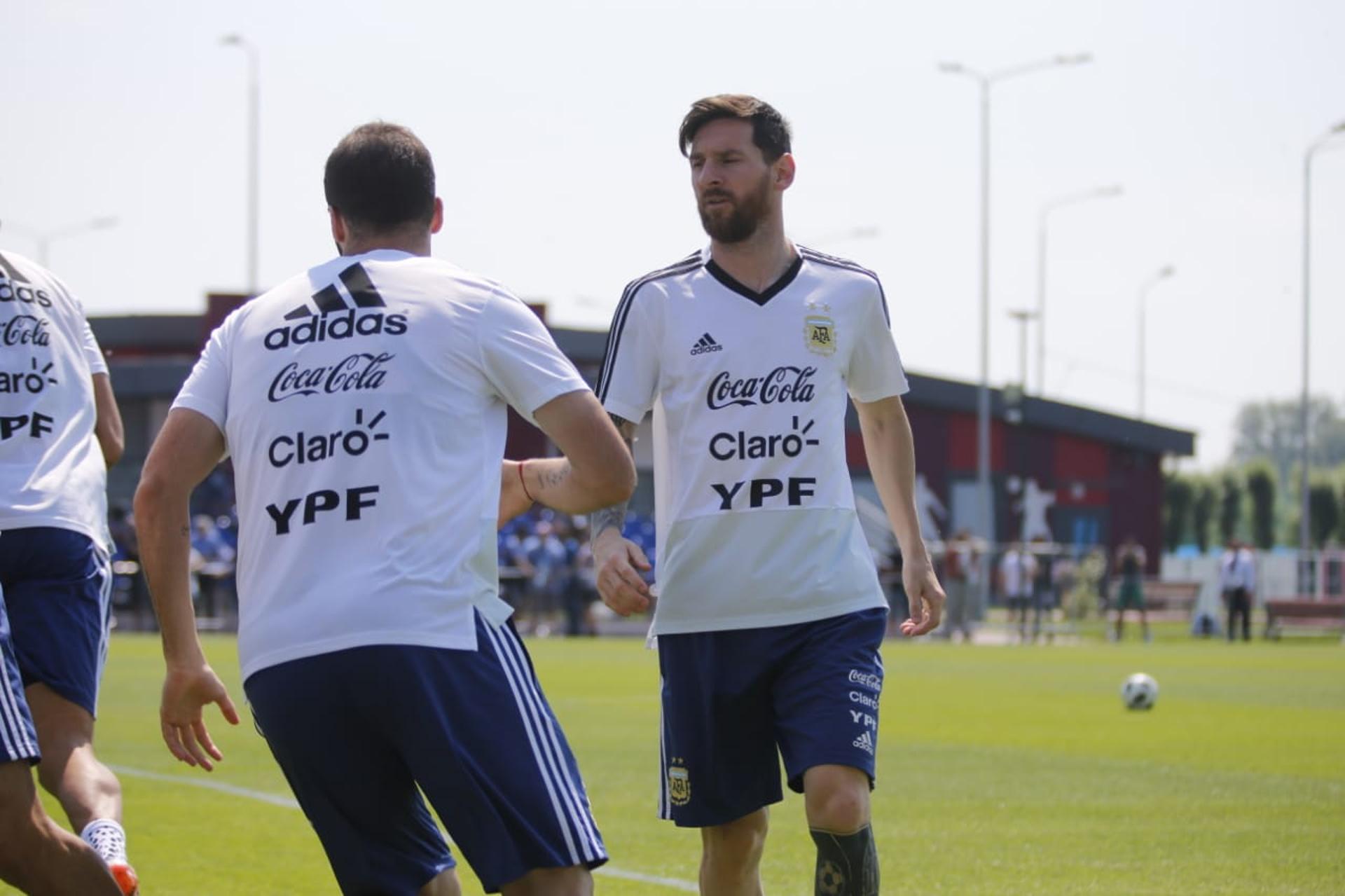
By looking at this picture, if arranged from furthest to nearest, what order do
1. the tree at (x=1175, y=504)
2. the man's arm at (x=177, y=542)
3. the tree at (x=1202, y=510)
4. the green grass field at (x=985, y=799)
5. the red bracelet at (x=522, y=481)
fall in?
the tree at (x=1202, y=510) → the tree at (x=1175, y=504) → the green grass field at (x=985, y=799) → the red bracelet at (x=522, y=481) → the man's arm at (x=177, y=542)

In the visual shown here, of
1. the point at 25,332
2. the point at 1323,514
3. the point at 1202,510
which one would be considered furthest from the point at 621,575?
the point at 1202,510

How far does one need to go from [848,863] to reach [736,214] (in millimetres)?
1979

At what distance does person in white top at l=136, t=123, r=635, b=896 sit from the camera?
407 cm

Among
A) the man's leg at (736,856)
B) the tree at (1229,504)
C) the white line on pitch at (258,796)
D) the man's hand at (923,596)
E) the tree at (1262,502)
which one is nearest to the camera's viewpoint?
the man's leg at (736,856)

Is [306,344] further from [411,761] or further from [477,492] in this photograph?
[411,761]

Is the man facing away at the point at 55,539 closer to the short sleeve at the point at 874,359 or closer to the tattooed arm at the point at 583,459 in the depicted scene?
the tattooed arm at the point at 583,459

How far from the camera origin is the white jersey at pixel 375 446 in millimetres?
4098

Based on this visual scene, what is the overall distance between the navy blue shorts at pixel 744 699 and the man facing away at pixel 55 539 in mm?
1703

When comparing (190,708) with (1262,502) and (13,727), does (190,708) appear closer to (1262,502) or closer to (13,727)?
(13,727)

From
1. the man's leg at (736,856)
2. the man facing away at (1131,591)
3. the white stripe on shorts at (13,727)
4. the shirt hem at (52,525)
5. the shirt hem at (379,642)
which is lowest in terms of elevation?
the man facing away at (1131,591)

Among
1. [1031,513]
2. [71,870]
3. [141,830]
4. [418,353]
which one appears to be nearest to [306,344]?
[418,353]

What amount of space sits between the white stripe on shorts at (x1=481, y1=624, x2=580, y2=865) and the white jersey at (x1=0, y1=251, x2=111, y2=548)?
2.43 m

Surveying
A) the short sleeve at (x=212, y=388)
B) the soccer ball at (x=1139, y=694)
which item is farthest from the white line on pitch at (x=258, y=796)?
the soccer ball at (x=1139, y=694)

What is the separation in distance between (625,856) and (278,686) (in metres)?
4.61
